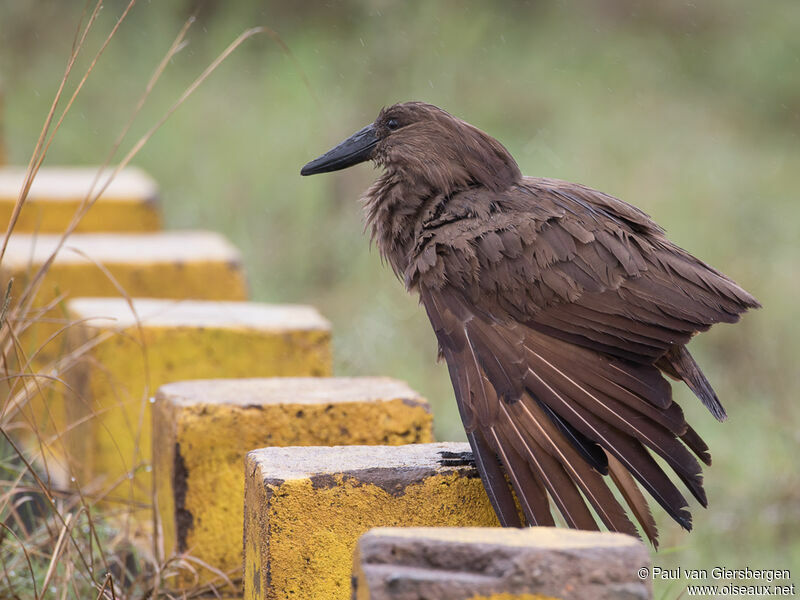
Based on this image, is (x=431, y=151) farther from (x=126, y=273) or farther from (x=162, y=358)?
(x=126, y=273)

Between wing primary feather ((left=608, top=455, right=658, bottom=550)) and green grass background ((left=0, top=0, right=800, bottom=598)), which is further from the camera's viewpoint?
green grass background ((left=0, top=0, right=800, bottom=598))

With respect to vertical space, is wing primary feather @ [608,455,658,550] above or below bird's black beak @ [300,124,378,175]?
below

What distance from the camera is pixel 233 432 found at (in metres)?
3.25

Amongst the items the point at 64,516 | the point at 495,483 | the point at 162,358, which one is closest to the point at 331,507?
the point at 495,483

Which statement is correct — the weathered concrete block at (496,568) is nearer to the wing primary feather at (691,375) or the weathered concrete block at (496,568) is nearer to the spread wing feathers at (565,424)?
the spread wing feathers at (565,424)

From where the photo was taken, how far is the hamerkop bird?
2762 millimetres

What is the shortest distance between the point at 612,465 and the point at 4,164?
6.67 metres

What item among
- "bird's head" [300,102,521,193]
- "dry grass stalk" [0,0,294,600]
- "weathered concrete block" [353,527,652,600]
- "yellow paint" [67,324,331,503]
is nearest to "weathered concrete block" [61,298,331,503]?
"yellow paint" [67,324,331,503]

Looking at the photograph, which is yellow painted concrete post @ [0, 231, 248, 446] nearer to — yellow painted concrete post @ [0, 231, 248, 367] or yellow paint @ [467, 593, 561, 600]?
yellow painted concrete post @ [0, 231, 248, 367]

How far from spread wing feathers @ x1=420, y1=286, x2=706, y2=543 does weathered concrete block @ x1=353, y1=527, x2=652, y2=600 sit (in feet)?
2.61

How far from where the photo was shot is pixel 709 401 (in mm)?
3152

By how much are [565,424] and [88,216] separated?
3.85m

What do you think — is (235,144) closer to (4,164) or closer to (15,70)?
(4,164)

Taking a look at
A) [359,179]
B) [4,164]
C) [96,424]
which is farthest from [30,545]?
[359,179]
